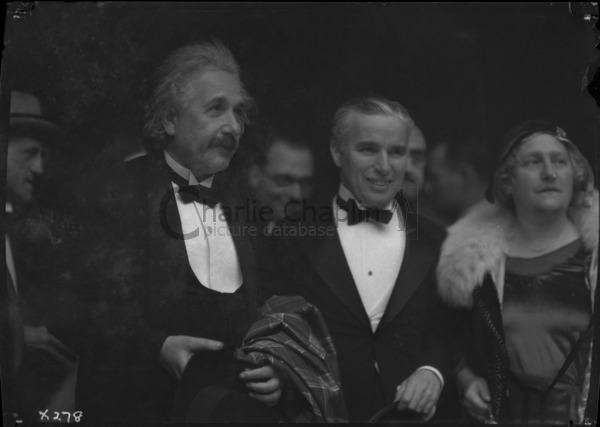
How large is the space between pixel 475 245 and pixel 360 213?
2.05 feet

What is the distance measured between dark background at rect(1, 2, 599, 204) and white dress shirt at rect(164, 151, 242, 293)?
0.49 meters

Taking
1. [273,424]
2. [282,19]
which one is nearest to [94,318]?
[273,424]

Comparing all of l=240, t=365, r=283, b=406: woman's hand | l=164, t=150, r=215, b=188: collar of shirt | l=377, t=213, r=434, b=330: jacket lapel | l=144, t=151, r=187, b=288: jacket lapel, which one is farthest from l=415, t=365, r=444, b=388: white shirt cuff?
l=164, t=150, r=215, b=188: collar of shirt

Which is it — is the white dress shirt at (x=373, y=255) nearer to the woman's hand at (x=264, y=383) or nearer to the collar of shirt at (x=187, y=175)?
the woman's hand at (x=264, y=383)

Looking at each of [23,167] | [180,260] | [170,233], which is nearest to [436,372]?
[180,260]

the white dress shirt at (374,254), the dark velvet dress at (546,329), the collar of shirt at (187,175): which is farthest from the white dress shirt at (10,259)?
the dark velvet dress at (546,329)

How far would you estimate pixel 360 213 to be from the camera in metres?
3.20

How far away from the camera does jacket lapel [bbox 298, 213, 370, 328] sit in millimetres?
3137

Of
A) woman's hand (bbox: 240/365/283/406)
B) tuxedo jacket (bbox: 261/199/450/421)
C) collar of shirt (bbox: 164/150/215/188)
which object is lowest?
woman's hand (bbox: 240/365/283/406)

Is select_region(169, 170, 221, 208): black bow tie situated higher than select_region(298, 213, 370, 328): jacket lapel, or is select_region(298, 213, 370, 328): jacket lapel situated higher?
select_region(169, 170, 221, 208): black bow tie

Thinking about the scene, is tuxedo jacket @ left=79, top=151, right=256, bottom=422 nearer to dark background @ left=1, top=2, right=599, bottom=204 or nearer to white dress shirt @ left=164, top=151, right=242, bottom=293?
white dress shirt @ left=164, top=151, right=242, bottom=293

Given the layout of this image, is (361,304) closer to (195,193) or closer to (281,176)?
(281,176)

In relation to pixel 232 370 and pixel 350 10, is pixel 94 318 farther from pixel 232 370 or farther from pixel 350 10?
pixel 350 10

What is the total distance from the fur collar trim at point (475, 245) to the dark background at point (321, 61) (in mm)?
329
